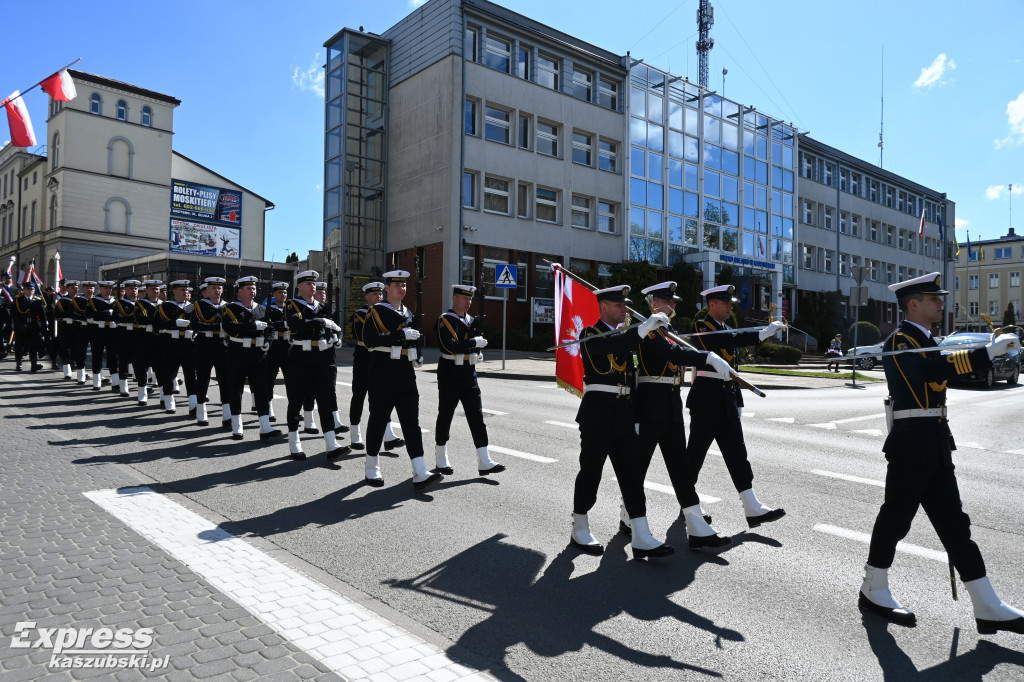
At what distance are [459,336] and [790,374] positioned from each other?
17.3 m

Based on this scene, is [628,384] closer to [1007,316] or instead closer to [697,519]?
[697,519]

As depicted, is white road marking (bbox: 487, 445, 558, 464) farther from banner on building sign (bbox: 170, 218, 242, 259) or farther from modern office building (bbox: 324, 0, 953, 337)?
banner on building sign (bbox: 170, 218, 242, 259)

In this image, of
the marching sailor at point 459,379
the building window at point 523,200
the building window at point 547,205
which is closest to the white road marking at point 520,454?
the marching sailor at point 459,379

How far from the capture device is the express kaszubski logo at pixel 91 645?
→ 3.20 m

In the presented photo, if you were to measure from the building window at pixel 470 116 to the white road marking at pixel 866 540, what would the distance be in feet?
93.3

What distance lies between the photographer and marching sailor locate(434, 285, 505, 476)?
754 cm

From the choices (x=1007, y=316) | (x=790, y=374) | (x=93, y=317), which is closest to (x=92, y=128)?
(x=93, y=317)

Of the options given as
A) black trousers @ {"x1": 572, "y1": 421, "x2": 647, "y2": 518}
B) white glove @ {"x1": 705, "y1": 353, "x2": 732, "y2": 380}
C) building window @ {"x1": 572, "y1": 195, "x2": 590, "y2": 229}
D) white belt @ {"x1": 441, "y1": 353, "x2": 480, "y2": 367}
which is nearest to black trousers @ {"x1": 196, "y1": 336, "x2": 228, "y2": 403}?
white belt @ {"x1": 441, "y1": 353, "x2": 480, "y2": 367}

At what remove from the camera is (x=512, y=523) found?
5734 millimetres

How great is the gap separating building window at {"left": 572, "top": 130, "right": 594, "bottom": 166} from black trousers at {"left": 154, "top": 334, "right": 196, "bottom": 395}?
87.1 feet

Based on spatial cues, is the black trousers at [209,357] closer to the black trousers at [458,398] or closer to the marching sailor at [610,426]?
the black trousers at [458,398]

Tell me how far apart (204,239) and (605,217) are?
34.5m

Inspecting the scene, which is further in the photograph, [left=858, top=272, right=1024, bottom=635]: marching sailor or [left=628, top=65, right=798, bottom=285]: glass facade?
[left=628, top=65, right=798, bottom=285]: glass facade

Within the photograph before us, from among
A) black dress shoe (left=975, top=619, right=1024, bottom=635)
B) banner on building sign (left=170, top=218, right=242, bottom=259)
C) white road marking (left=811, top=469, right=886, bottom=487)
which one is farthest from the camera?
banner on building sign (left=170, top=218, right=242, bottom=259)
